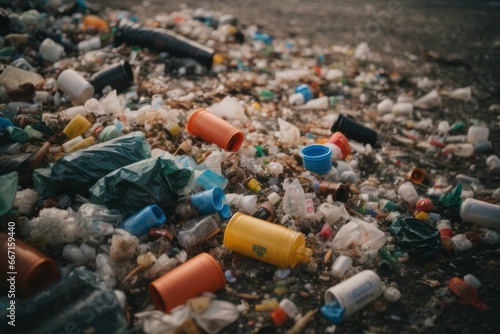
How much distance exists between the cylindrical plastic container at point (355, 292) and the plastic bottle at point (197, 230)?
0.96 meters

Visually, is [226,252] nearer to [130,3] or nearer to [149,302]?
[149,302]

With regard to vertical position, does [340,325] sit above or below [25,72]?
below

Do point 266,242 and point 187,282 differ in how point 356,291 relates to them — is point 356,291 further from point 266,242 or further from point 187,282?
point 187,282

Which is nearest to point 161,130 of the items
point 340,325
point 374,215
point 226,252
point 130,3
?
point 226,252

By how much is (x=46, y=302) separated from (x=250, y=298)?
4.02 feet

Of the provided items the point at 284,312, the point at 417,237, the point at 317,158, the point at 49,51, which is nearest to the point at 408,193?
the point at 417,237

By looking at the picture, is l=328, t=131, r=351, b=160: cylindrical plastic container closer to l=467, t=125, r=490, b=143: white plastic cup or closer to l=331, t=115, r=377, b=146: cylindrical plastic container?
l=331, t=115, r=377, b=146: cylindrical plastic container

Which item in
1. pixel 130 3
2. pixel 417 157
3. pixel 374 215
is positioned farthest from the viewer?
pixel 130 3

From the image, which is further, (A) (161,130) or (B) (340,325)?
(A) (161,130)

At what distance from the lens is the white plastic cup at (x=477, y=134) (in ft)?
14.5

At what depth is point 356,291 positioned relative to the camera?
251 centimetres

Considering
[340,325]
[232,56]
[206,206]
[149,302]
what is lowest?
[149,302]

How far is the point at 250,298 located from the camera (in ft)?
8.49

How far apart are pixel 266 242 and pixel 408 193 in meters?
1.64
